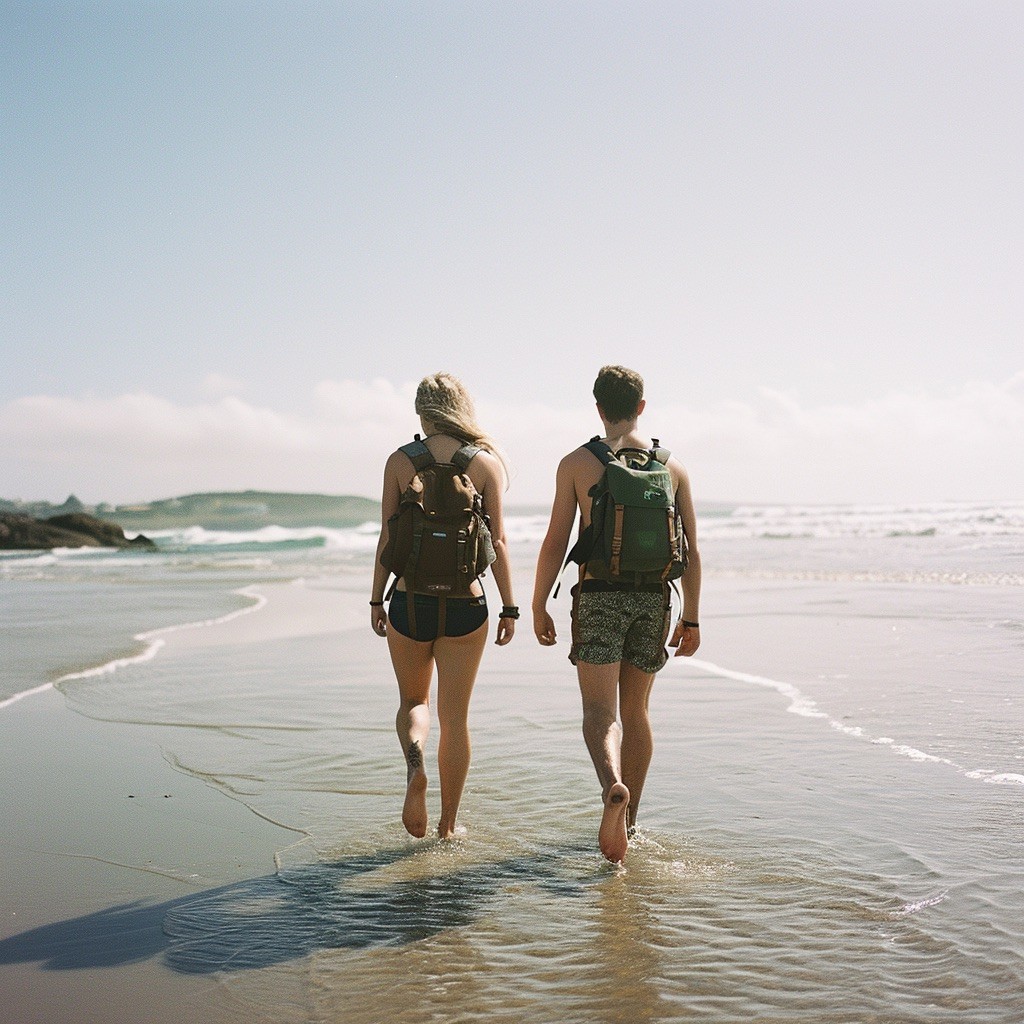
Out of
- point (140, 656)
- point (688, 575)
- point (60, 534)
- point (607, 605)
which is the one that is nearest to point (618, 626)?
point (607, 605)

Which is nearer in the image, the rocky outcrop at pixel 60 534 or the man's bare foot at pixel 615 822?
the man's bare foot at pixel 615 822

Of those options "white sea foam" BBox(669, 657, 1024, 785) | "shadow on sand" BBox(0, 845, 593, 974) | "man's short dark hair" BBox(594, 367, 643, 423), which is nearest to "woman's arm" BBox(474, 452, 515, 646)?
"man's short dark hair" BBox(594, 367, 643, 423)

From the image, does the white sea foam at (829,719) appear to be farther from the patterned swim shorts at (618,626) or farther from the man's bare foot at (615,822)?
the man's bare foot at (615,822)

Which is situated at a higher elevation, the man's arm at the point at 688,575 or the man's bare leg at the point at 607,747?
the man's arm at the point at 688,575

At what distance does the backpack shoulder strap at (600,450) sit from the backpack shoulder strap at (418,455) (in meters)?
0.68

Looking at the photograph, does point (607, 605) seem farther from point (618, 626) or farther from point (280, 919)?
point (280, 919)

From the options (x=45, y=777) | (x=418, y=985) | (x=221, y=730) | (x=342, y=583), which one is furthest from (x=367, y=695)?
(x=342, y=583)

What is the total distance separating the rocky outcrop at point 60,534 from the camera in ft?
130

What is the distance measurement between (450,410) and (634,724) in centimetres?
161

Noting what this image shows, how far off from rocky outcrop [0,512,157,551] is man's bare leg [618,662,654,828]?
38400mm

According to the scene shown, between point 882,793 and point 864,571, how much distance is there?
1653 centimetres

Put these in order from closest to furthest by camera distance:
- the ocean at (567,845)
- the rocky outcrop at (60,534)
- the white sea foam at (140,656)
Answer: the ocean at (567,845) < the white sea foam at (140,656) < the rocky outcrop at (60,534)

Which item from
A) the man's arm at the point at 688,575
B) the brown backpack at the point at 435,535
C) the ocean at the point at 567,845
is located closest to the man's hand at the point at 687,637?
the man's arm at the point at 688,575

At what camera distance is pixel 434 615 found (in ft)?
15.3
